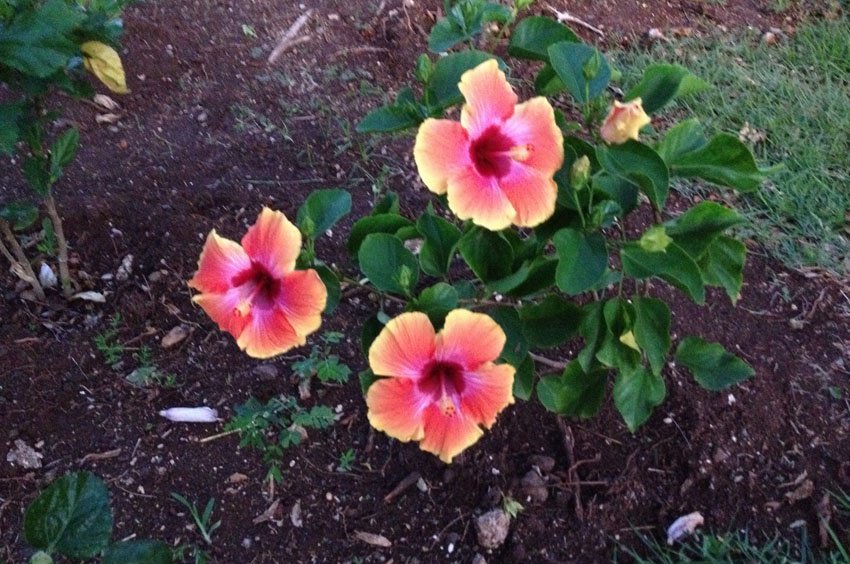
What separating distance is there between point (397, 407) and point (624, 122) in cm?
57

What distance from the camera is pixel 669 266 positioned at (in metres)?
1.31

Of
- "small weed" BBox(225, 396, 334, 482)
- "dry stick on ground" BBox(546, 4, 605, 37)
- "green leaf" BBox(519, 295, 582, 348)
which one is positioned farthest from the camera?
"dry stick on ground" BBox(546, 4, 605, 37)

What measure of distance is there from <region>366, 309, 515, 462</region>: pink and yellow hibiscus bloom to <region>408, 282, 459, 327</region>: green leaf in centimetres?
7

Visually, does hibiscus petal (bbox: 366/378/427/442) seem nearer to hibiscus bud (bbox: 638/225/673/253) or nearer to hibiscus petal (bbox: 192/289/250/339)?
hibiscus petal (bbox: 192/289/250/339)

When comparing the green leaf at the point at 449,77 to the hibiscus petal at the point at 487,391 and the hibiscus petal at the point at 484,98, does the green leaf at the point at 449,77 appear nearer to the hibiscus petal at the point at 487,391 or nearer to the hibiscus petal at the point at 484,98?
the hibiscus petal at the point at 484,98

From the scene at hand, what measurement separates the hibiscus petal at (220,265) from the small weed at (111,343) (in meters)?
0.88

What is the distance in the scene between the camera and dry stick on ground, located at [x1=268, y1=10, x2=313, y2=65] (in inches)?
118

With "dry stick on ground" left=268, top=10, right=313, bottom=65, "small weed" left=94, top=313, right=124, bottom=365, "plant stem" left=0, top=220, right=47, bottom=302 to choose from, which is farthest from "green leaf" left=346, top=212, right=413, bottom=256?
"dry stick on ground" left=268, top=10, right=313, bottom=65

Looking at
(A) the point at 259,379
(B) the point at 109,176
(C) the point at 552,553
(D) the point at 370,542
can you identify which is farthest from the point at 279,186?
(C) the point at 552,553

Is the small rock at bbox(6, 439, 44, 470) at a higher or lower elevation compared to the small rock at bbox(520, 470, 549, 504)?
higher

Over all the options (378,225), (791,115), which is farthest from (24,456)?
(791,115)

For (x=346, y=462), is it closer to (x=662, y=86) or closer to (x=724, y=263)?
(x=724, y=263)

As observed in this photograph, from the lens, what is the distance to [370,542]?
5.98ft

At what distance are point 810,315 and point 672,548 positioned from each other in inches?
33.3
